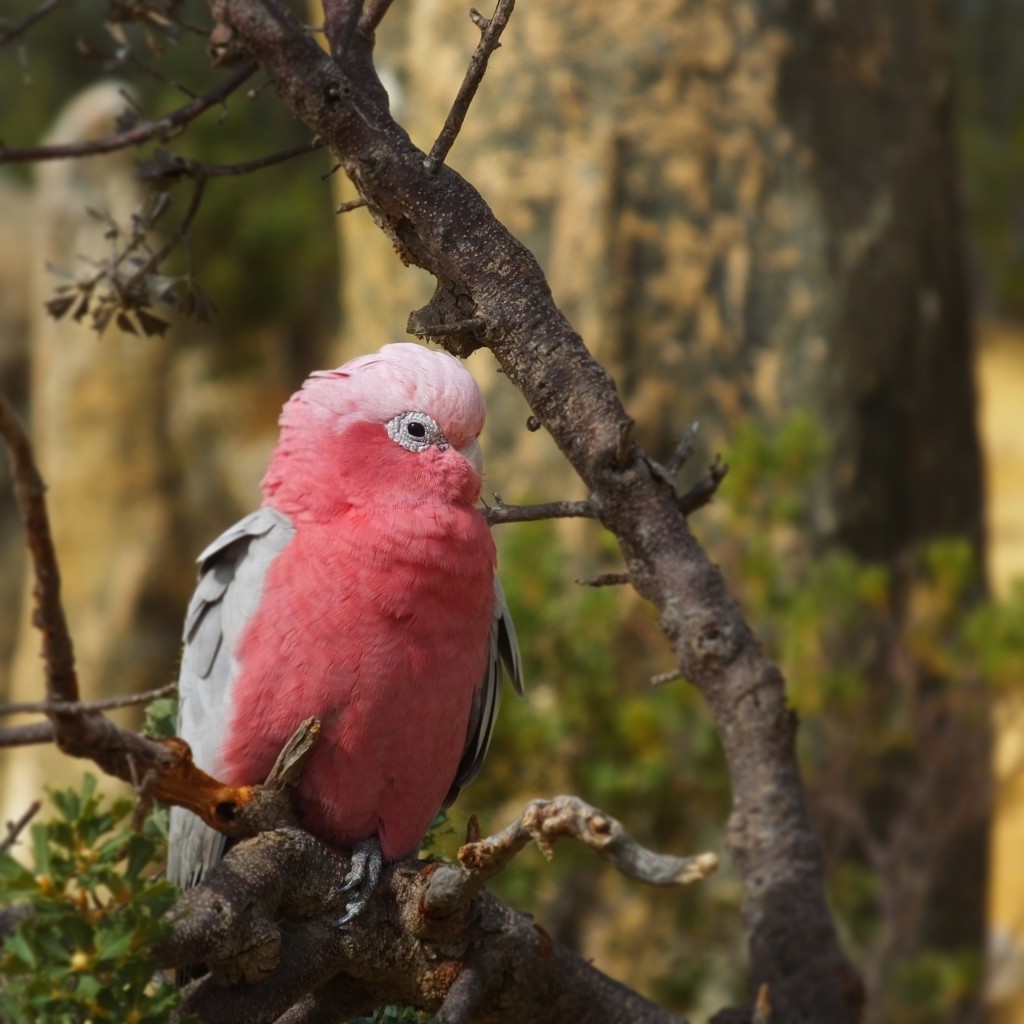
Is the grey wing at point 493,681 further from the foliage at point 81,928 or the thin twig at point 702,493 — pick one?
the foliage at point 81,928

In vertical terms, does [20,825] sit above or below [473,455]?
below

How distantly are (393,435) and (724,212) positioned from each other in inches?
109

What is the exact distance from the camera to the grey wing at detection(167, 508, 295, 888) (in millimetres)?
1679

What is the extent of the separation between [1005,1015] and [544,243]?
429 centimetres

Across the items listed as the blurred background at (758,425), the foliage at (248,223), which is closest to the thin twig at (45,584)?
the blurred background at (758,425)

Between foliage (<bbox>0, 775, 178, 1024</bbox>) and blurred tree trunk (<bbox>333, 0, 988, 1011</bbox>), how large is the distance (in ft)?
9.69

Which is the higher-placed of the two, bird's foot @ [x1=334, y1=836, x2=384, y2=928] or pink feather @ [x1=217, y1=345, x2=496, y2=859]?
pink feather @ [x1=217, y1=345, x2=496, y2=859]

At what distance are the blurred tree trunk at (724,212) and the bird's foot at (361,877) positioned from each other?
2.44 meters

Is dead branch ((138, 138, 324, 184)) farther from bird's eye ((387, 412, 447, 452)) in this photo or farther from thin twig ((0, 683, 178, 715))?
thin twig ((0, 683, 178, 715))

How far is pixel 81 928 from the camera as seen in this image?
1074 millimetres

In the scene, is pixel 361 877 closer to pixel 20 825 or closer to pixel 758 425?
pixel 20 825

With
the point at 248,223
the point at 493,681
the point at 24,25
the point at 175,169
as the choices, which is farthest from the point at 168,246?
the point at 248,223

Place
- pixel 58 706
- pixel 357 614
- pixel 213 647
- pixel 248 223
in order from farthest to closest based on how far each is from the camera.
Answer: pixel 248 223, pixel 213 647, pixel 357 614, pixel 58 706

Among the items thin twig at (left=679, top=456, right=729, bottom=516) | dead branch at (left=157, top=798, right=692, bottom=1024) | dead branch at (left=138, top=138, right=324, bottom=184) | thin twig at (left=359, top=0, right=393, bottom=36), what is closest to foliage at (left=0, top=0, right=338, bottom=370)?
dead branch at (left=138, top=138, right=324, bottom=184)
